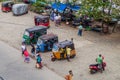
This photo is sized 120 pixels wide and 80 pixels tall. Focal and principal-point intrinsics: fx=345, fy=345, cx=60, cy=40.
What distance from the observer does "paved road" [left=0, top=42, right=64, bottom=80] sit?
2608 cm

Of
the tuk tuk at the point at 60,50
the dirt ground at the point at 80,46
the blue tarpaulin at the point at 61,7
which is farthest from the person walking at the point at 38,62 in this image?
the blue tarpaulin at the point at 61,7

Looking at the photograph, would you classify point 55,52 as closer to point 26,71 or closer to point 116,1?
point 26,71

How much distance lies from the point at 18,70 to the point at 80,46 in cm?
724

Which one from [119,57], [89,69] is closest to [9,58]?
Answer: [89,69]

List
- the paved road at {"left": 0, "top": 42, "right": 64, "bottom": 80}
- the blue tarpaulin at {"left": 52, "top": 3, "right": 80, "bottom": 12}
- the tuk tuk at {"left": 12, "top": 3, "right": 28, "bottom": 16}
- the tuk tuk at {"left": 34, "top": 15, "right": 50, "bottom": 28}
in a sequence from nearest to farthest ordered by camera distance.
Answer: the paved road at {"left": 0, "top": 42, "right": 64, "bottom": 80} < the tuk tuk at {"left": 34, "top": 15, "right": 50, "bottom": 28} < the blue tarpaulin at {"left": 52, "top": 3, "right": 80, "bottom": 12} < the tuk tuk at {"left": 12, "top": 3, "right": 28, "bottom": 16}

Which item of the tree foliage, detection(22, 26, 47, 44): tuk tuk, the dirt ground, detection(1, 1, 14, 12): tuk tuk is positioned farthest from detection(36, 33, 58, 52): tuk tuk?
detection(1, 1, 14, 12): tuk tuk

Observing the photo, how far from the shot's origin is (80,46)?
106ft

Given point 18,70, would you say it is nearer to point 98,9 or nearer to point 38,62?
point 38,62

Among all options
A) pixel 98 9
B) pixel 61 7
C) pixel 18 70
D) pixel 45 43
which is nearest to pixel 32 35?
pixel 45 43

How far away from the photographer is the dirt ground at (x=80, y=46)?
2658 centimetres

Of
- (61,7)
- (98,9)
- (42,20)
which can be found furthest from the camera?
(61,7)

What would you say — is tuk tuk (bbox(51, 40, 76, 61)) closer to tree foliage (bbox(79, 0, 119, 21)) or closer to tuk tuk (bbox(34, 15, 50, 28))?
tree foliage (bbox(79, 0, 119, 21))

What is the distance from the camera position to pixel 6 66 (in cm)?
2852

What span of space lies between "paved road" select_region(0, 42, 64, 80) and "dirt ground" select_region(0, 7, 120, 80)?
3.03ft
